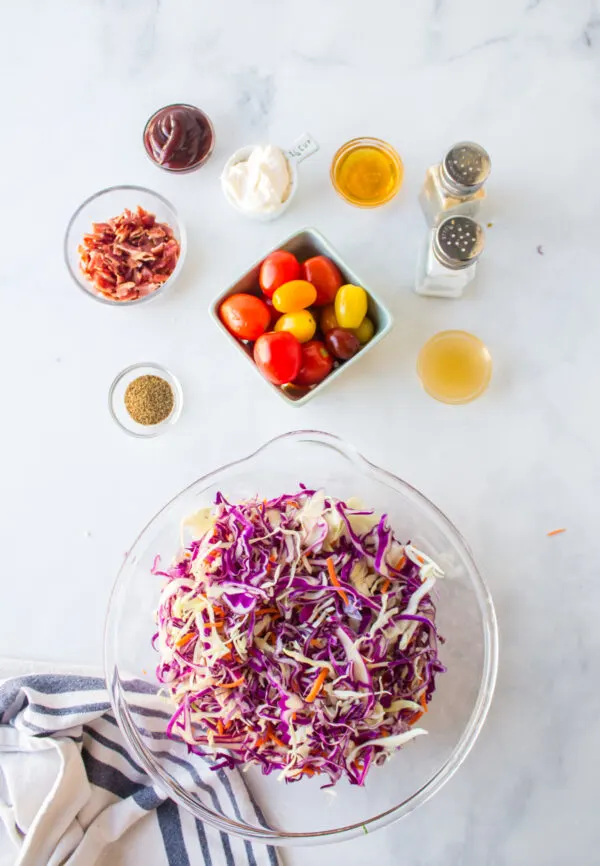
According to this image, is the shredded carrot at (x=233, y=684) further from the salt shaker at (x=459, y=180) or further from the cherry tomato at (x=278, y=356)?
the salt shaker at (x=459, y=180)

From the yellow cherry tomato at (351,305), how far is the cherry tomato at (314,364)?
0.08 metres

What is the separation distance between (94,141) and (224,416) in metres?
0.75

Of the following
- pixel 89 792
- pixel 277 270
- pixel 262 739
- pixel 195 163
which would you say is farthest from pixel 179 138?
pixel 89 792

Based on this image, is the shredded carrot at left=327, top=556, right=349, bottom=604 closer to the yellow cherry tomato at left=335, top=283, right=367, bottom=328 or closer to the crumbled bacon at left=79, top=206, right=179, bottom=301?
the yellow cherry tomato at left=335, top=283, right=367, bottom=328

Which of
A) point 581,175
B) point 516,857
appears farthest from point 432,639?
point 581,175

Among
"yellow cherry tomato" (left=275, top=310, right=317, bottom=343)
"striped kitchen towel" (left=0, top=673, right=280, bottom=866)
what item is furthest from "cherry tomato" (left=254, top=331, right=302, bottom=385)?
"striped kitchen towel" (left=0, top=673, right=280, bottom=866)

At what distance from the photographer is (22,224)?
1823 mm

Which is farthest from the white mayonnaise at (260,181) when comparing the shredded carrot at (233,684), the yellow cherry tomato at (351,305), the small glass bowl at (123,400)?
the shredded carrot at (233,684)

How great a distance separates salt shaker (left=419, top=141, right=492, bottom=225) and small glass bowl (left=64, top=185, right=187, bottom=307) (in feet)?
1.92

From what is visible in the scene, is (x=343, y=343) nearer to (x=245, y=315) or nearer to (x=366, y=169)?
(x=245, y=315)

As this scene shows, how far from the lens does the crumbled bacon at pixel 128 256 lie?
172 cm

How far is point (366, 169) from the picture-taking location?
176cm

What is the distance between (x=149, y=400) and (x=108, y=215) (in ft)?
1.57

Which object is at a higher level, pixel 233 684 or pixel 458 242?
pixel 458 242
